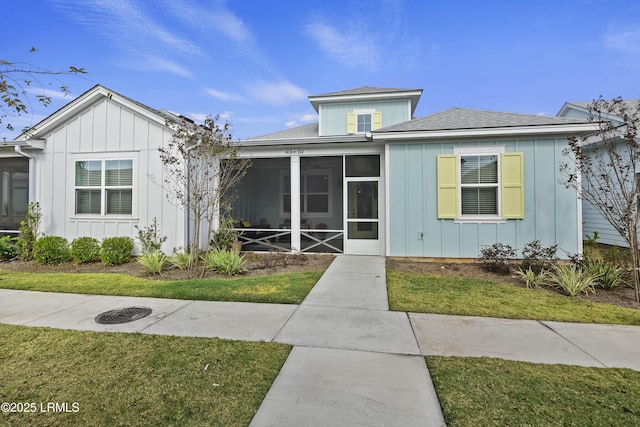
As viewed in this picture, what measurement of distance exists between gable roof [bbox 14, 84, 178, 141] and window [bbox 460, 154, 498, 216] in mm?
8093

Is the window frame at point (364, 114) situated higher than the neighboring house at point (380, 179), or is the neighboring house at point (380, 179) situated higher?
the window frame at point (364, 114)

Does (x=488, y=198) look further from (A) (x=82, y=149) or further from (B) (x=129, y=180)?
(A) (x=82, y=149)

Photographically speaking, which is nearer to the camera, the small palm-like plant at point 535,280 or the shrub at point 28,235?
the small palm-like plant at point 535,280

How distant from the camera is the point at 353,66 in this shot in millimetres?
13453

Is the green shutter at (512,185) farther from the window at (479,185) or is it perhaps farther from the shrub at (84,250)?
the shrub at (84,250)

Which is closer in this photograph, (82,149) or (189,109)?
(82,149)

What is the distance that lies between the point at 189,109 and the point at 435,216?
10186 mm

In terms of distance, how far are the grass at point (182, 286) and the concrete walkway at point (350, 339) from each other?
27 cm

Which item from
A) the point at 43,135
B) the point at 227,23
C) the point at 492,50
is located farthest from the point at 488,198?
the point at 43,135

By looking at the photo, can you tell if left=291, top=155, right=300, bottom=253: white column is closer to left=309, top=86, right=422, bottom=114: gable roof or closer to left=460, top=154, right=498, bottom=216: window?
left=460, top=154, right=498, bottom=216: window

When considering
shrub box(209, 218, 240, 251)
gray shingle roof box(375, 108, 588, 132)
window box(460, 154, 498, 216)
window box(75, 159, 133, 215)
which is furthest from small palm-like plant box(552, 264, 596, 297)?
window box(75, 159, 133, 215)

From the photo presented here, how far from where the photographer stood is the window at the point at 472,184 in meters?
7.72

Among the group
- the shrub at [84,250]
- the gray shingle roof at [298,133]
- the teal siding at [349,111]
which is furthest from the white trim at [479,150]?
the shrub at [84,250]

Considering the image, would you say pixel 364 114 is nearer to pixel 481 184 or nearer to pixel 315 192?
pixel 315 192
